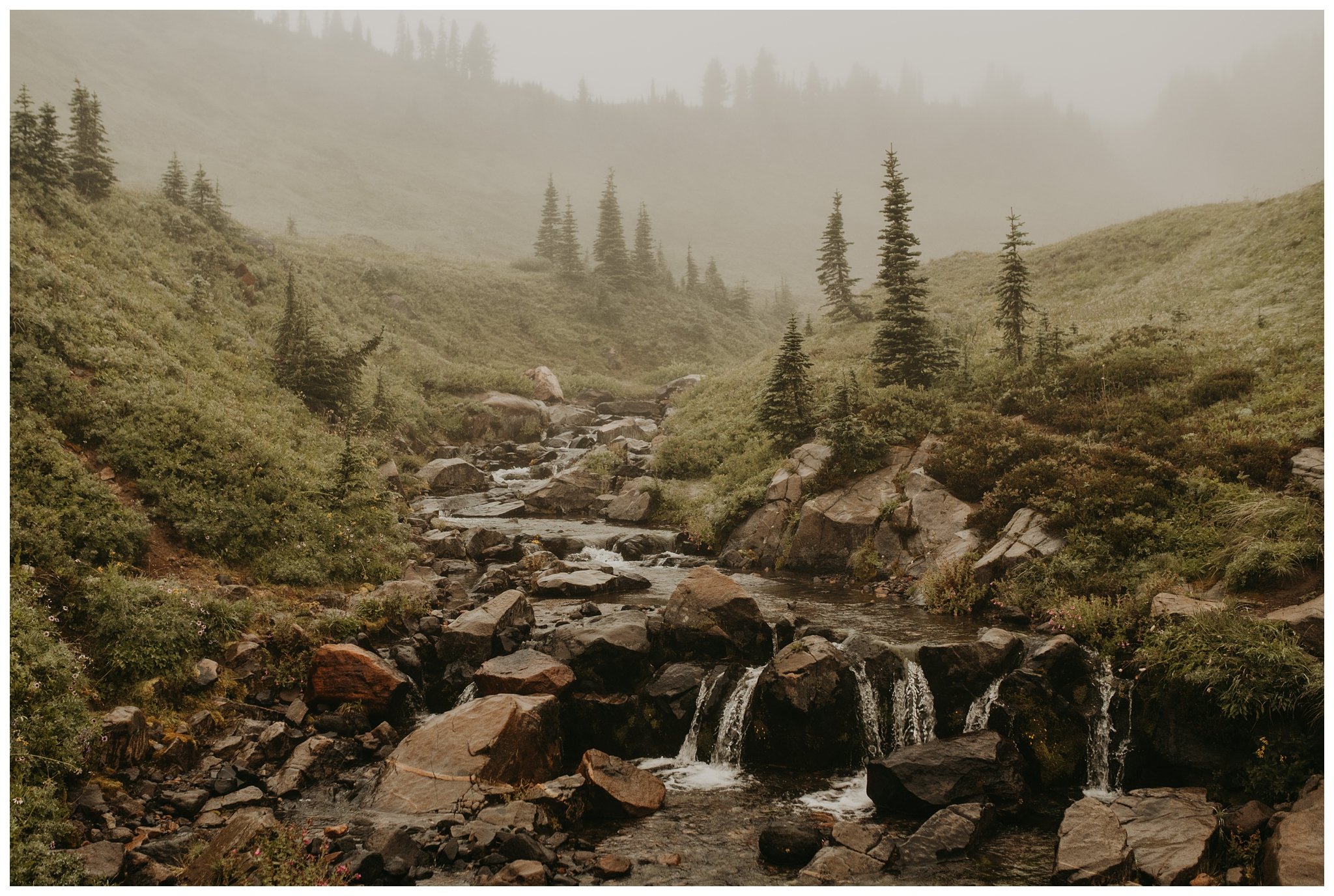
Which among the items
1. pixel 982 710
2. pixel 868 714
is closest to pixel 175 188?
pixel 868 714

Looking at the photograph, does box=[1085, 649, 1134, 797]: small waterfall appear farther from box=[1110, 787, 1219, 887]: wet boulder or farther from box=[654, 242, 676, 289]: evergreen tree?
box=[654, 242, 676, 289]: evergreen tree

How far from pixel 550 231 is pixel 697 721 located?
7966 cm

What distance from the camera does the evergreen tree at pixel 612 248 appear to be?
7175cm

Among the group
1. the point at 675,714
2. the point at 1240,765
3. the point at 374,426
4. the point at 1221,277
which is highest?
the point at 1221,277

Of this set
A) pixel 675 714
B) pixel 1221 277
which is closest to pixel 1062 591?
pixel 675 714

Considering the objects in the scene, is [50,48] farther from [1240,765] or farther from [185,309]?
[1240,765]

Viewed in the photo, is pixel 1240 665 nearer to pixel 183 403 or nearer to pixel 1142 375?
pixel 1142 375

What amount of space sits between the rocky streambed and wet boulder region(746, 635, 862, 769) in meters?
0.04

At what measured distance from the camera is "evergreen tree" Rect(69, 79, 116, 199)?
3031cm

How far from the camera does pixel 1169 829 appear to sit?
26.9 feet

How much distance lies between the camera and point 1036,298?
44.2 m

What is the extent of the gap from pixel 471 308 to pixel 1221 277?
52.7 meters

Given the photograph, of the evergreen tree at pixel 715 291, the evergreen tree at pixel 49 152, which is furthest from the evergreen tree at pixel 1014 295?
the evergreen tree at pixel 715 291

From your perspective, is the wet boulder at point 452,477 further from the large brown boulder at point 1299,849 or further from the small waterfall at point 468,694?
the large brown boulder at point 1299,849
